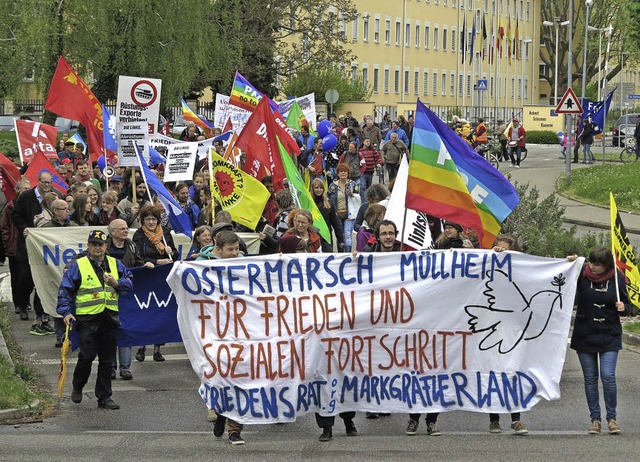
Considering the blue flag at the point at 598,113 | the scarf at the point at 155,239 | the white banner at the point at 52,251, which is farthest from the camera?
the blue flag at the point at 598,113

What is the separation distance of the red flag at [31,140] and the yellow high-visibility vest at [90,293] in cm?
1141

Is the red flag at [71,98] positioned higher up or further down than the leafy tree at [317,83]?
further down

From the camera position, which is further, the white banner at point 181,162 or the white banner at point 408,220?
the white banner at point 181,162

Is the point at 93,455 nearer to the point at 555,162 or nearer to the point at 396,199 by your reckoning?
the point at 396,199

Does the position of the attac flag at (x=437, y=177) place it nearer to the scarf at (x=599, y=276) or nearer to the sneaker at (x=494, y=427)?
the scarf at (x=599, y=276)

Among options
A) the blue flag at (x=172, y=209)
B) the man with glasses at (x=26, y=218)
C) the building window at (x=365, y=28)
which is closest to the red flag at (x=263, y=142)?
the blue flag at (x=172, y=209)

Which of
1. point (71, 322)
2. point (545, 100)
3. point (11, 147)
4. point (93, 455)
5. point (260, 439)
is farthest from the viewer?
point (545, 100)

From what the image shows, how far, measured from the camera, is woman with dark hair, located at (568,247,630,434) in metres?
10.1

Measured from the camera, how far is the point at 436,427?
1036cm

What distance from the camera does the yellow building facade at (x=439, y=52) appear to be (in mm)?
81000

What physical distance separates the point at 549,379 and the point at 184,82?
1274 inches

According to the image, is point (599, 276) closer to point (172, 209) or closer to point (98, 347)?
point (98, 347)

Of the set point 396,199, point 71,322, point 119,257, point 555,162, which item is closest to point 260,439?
point 71,322

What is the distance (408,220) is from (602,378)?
12.0 feet
